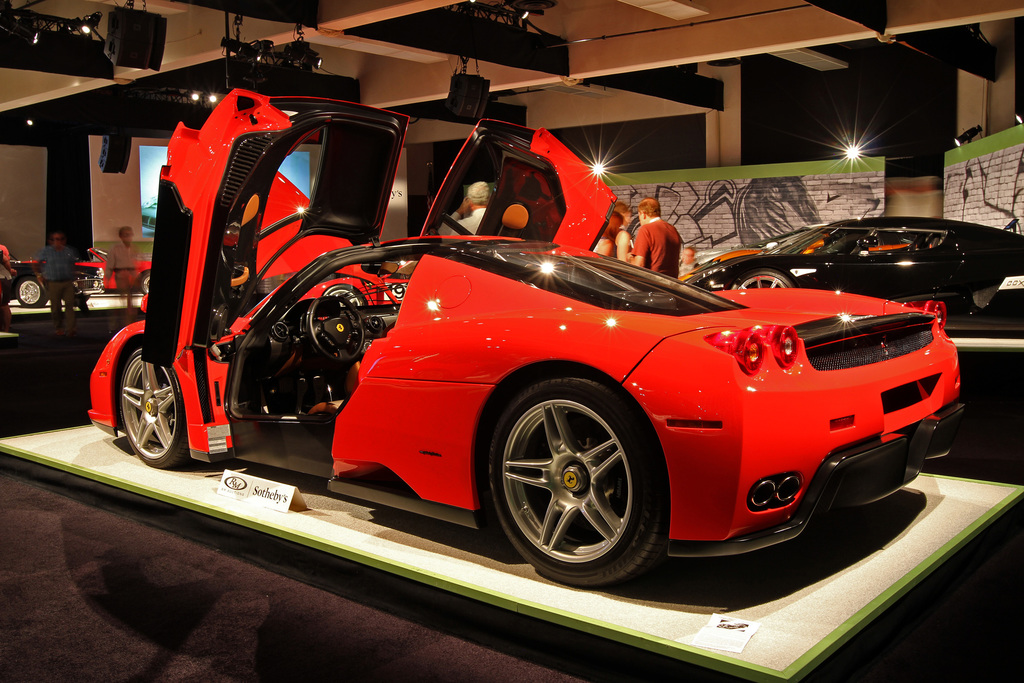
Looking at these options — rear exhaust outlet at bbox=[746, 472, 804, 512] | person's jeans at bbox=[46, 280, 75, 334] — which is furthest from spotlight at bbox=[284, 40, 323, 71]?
rear exhaust outlet at bbox=[746, 472, 804, 512]

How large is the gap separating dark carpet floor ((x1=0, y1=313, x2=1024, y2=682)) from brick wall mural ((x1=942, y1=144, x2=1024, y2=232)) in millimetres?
7759

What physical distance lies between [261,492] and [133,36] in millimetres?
7723

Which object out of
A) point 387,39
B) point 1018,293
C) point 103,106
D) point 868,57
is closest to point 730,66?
point 868,57

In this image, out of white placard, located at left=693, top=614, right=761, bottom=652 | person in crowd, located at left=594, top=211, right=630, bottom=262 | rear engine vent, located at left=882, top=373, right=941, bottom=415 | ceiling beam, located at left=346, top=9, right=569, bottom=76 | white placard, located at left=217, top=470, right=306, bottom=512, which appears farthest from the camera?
ceiling beam, located at left=346, top=9, right=569, bottom=76

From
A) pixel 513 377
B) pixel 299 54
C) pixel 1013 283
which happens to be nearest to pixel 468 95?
pixel 299 54

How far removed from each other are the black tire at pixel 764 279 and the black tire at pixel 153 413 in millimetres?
5019

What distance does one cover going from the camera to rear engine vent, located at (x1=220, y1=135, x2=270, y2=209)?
3625mm

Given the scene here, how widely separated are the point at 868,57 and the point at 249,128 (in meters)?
12.2

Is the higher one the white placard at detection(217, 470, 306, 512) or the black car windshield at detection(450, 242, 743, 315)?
the black car windshield at detection(450, 242, 743, 315)

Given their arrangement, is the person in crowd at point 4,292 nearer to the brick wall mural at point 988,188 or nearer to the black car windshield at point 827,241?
the black car windshield at point 827,241

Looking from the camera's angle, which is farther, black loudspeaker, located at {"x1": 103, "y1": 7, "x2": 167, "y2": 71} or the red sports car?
black loudspeaker, located at {"x1": 103, "y1": 7, "x2": 167, "y2": 71}

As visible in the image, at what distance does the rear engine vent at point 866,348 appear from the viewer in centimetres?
242

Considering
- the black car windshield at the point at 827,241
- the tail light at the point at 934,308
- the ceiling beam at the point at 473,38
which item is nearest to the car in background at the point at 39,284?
the ceiling beam at the point at 473,38

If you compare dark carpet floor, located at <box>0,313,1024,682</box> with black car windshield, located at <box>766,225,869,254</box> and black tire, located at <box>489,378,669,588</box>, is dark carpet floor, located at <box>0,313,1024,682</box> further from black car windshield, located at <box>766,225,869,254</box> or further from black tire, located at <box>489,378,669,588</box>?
black car windshield, located at <box>766,225,869,254</box>
